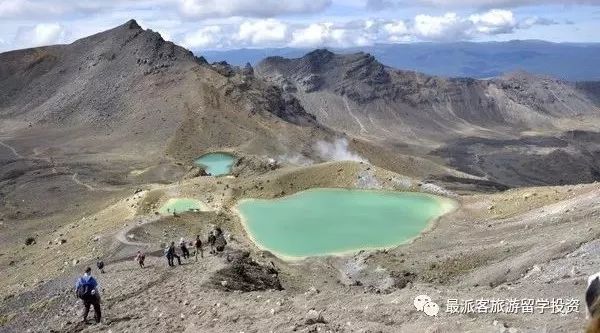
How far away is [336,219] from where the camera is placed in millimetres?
48469

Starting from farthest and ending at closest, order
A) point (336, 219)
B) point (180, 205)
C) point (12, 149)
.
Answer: point (12, 149) → point (180, 205) → point (336, 219)

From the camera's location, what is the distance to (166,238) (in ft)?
137

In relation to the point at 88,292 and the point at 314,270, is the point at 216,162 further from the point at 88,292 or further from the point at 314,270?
the point at 88,292

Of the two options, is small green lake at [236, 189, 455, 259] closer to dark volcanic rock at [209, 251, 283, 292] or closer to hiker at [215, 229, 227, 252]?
hiker at [215, 229, 227, 252]

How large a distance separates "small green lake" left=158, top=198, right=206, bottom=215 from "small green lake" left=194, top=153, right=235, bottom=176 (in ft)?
103

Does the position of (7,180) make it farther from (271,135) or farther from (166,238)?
(166,238)

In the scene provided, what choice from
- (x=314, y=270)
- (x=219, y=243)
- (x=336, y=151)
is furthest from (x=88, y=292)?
(x=336, y=151)

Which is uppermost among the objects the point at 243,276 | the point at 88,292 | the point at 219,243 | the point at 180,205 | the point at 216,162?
the point at 88,292

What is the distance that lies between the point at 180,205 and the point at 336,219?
13.3 metres

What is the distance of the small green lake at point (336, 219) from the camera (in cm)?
4278

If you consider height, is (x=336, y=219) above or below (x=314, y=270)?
above

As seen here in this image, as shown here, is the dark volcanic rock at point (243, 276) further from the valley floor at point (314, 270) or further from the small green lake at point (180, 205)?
the small green lake at point (180, 205)

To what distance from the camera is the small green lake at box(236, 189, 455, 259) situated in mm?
42781

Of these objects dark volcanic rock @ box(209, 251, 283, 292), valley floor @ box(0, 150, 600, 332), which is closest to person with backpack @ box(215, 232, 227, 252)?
valley floor @ box(0, 150, 600, 332)
